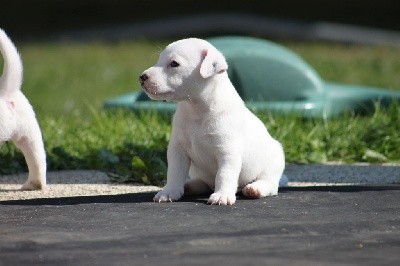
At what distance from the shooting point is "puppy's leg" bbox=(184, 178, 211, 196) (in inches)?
223

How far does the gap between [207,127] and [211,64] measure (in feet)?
1.10

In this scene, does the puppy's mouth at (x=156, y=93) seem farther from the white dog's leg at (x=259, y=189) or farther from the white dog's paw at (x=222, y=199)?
the white dog's leg at (x=259, y=189)

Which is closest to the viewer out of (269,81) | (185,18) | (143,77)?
(143,77)

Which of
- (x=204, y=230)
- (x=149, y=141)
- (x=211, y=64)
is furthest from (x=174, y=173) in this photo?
(x=149, y=141)

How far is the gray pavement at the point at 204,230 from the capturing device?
420cm

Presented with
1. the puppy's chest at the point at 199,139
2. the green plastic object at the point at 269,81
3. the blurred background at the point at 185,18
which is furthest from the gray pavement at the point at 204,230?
the blurred background at the point at 185,18

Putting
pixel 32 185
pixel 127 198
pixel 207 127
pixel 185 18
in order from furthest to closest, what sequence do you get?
1. pixel 185 18
2. pixel 32 185
3. pixel 127 198
4. pixel 207 127

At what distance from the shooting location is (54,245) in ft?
14.4

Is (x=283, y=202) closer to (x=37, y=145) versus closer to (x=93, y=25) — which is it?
(x=37, y=145)

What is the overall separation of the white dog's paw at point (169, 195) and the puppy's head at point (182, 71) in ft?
1.59

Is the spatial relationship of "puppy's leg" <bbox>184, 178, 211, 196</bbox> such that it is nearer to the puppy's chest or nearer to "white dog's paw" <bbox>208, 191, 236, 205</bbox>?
the puppy's chest

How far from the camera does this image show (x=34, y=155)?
5781 mm

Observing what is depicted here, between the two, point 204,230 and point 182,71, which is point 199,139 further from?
point 204,230

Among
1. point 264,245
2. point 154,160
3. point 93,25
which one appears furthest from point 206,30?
point 264,245
